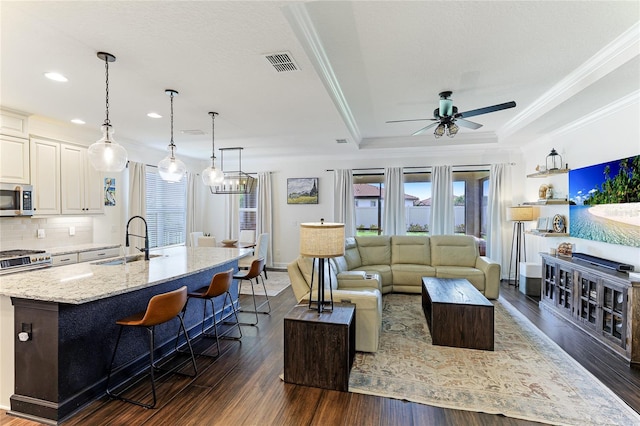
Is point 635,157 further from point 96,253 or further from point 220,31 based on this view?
point 96,253

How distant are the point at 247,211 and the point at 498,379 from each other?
633 centimetres

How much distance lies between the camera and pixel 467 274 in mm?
4898

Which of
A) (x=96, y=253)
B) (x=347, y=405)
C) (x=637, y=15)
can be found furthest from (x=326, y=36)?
(x=96, y=253)

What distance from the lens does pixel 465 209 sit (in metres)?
6.71

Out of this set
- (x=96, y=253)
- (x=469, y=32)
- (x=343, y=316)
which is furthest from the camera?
(x=96, y=253)

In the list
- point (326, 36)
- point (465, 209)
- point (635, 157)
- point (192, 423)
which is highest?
point (326, 36)

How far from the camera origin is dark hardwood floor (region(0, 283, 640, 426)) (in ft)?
7.04

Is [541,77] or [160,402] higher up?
[541,77]

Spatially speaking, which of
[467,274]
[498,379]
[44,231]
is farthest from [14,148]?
[467,274]

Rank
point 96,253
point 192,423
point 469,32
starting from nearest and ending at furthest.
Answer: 1. point 192,423
2. point 469,32
3. point 96,253

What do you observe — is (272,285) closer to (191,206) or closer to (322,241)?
(191,206)

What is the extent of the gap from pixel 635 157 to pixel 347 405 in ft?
12.6

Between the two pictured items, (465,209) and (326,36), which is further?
(465,209)

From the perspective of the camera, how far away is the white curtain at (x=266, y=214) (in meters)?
7.42
